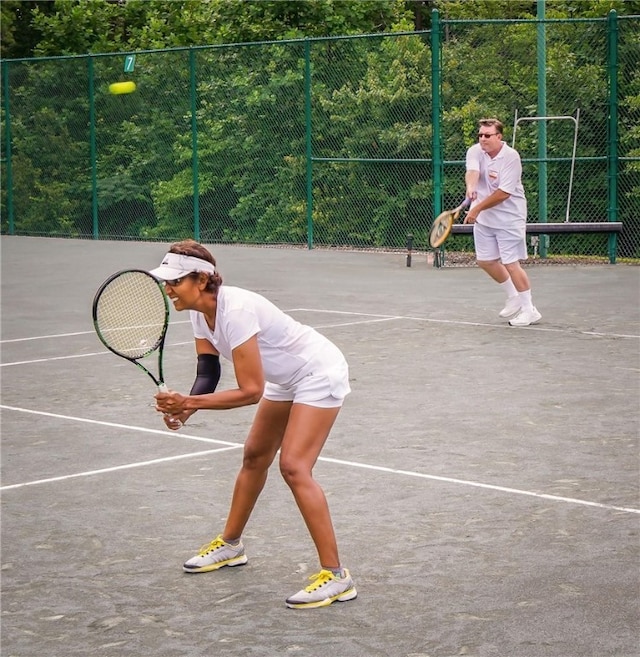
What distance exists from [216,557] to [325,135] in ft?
51.6

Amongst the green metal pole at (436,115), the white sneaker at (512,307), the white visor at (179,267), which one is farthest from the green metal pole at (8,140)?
the white visor at (179,267)

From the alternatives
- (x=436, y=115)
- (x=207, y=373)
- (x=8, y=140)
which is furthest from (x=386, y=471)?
(x=8, y=140)

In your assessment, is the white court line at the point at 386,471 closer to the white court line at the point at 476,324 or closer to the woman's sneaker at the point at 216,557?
the woman's sneaker at the point at 216,557

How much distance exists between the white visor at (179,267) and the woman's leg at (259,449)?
0.68 meters

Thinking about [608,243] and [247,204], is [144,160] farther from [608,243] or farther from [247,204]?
[608,243]

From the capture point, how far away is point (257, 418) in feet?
18.8

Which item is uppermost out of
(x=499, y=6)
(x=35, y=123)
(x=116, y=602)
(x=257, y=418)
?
(x=499, y=6)

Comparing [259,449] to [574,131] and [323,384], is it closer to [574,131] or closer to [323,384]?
[323,384]

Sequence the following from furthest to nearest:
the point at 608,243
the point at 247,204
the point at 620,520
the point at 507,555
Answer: the point at 247,204
the point at 608,243
the point at 620,520
the point at 507,555

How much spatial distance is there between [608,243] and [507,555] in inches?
525

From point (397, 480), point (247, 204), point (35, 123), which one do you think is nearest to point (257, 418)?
point (397, 480)

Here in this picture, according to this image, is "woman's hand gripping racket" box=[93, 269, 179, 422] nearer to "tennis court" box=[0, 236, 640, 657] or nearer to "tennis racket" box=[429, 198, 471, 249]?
"tennis court" box=[0, 236, 640, 657]

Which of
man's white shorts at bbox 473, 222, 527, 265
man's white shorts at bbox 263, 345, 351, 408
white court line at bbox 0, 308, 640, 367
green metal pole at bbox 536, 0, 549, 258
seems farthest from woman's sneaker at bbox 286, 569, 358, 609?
green metal pole at bbox 536, 0, 549, 258

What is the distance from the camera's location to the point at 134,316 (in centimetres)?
566
